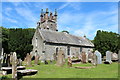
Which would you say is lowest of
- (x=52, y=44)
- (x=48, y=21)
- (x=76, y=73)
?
(x=76, y=73)

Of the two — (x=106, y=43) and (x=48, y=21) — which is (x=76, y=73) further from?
(x=48, y=21)

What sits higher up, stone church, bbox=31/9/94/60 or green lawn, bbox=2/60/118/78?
stone church, bbox=31/9/94/60

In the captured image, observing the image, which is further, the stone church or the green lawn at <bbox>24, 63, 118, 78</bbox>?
the stone church

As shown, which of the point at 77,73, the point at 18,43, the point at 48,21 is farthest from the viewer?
the point at 48,21

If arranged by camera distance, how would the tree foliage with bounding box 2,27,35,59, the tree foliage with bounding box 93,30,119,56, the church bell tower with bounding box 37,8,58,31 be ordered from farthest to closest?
the church bell tower with bounding box 37,8,58,31 < the tree foliage with bounding box 93,30,119,56 < the tree foliage with bounding box 2,27,35,59

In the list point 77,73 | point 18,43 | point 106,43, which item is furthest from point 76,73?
point 106,43

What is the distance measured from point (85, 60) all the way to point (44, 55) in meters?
12.8

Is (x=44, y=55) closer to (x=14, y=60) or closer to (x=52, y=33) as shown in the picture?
(x=52, y=33)

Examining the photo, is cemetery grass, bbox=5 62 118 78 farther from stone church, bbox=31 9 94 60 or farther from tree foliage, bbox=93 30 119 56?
tree foliage, bbox=93 30 119 56

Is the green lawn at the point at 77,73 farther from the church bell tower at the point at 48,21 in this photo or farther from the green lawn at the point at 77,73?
the church bell tower at the point at 48,21

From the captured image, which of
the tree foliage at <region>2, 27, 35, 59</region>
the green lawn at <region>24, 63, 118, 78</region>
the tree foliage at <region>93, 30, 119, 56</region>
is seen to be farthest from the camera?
the tree foliage at <region>93, 30, 119, 56</region>

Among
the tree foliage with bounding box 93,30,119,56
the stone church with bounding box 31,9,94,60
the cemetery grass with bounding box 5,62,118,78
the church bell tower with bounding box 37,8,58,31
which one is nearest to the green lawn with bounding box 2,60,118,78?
the cemetery grass with bounding box 5,62,118,78

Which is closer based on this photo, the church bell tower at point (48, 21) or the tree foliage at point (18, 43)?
the tree foliage at point (18, 43)

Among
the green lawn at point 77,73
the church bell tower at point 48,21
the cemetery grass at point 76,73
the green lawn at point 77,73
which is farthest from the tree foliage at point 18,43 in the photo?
the church bell tower at point 48,21
